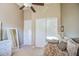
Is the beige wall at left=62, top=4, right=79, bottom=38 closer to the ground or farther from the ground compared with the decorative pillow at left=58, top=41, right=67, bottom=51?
farther from the ground

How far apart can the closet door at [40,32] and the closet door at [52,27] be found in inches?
3.1

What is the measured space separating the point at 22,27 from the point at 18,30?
0.07 metres

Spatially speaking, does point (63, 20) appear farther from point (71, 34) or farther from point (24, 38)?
point (24, 38)

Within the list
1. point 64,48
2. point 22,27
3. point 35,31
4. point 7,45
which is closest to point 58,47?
point 64,48

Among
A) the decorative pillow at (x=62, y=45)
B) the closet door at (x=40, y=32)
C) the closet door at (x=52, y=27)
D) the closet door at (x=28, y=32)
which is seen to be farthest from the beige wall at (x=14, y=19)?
the decorative pillow at (x=62, y=45)

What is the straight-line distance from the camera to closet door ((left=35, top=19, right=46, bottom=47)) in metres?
1.73

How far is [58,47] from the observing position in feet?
5.74

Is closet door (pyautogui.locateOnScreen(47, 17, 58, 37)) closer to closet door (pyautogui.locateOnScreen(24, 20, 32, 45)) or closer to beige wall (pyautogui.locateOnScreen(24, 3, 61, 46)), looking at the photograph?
beige wall (pyautogui.locateOnScreen(24, 3, 61, 46))

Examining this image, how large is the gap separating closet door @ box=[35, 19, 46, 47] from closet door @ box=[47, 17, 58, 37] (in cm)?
8

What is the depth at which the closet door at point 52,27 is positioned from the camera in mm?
1860

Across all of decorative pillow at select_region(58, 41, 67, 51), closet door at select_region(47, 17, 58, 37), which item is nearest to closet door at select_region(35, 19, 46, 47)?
closet door at select_region(47, 17, 58, 37)

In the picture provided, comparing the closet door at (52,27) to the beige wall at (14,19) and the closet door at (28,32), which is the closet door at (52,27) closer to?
the closet door at (28,32)

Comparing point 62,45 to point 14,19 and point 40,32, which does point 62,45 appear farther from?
point 14,19

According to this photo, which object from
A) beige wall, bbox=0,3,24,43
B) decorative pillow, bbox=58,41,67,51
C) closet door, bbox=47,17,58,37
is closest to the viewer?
beige wall, bbox=0,3,24,43
